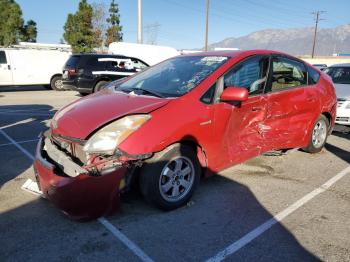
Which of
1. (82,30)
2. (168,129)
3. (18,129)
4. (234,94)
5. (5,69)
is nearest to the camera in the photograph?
(168,129)

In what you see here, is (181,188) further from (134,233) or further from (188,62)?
(188,62)

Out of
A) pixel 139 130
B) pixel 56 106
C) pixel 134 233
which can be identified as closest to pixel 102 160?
pixel 139 130

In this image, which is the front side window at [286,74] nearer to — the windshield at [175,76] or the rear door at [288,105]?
the rear door at [288,105]

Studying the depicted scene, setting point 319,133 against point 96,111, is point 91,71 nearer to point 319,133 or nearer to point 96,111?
point 319,133

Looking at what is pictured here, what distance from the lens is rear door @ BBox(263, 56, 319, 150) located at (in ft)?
15.1

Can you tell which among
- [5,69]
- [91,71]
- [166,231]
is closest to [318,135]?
[166,231]

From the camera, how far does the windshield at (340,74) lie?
29.1ft

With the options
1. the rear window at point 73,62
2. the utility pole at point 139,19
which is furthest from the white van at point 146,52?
the rear window at point 73,62

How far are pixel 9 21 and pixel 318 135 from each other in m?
42.5

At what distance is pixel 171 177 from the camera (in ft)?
11.6

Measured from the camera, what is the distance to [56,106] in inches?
431

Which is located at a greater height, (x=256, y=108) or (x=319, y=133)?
(x=256, y=108)

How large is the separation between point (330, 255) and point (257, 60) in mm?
2523

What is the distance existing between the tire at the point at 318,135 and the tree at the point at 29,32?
45.6 meters
